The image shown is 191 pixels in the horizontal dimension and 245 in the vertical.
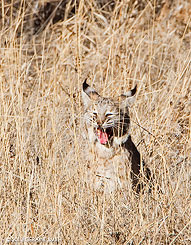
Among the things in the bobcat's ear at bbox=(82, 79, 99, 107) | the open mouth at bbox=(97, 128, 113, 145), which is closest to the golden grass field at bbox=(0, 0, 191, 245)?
the bobcat's ear at bbox=(82, 79, 99, 107)

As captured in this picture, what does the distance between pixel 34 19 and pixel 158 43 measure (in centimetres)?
245

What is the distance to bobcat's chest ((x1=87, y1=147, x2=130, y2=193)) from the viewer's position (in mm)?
4078

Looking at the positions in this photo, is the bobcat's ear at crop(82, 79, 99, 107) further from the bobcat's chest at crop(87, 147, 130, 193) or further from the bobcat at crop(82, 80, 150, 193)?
the bobcat's chest at crop(87, 147, 130, 193)

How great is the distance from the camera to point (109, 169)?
4184 millimetres

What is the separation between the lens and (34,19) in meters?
8.12

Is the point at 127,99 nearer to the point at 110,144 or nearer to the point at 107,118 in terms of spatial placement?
the point at 107,118

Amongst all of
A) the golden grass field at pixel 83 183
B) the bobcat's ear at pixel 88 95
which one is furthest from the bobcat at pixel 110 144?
the golden grass field at pixel 83 183

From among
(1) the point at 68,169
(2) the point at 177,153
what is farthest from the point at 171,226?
(2) the point at 177,153

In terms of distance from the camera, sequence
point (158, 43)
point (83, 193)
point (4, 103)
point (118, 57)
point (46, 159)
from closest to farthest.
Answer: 1. point (83, 193)
2. point (46, 159)
3. point (4, 103)
4. point (118, 57)
5. point (158, 43)

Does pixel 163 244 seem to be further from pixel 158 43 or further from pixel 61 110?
pixel 158 43

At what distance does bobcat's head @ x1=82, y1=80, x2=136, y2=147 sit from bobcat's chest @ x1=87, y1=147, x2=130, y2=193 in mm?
94

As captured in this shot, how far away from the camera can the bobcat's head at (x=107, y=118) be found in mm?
4113

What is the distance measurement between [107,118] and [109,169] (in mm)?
417

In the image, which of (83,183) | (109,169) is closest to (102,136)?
(109,169)
